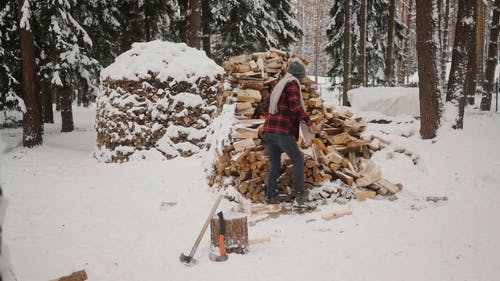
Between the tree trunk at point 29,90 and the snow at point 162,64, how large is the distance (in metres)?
2.10

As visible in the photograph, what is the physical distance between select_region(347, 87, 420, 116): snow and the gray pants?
773 cm

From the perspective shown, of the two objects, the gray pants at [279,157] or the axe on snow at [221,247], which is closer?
the axe on snow at [221,247]

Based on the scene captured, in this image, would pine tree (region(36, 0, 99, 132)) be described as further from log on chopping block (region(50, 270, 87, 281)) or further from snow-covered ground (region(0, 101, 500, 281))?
log on chopping block (region(50, 270, 87, 281))

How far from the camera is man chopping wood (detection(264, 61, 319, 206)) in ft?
15.8

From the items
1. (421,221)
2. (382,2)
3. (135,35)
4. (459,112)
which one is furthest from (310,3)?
(421,221)

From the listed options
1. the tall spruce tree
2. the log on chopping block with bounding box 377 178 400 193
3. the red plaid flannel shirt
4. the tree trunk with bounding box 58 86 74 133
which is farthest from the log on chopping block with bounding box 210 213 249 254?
the tall spruce tree

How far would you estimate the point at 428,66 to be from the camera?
7234 mm

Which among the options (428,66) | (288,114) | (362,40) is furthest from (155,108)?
(362,40)

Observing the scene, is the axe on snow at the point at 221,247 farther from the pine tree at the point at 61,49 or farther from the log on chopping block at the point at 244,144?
the pine tree at the point at 61,49

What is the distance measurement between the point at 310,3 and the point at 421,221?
54499 millimetres

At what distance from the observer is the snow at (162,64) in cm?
873

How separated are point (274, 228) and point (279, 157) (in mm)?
1040

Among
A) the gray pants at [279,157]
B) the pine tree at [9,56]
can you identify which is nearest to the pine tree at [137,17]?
the pine tree at [9,56]

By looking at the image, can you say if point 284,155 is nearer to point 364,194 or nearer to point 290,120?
point 290,120
